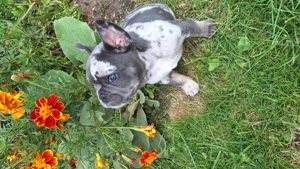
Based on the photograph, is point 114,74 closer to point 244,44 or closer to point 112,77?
point 112,77

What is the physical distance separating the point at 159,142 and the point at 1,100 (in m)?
2.21

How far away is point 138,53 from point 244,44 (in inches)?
49.0

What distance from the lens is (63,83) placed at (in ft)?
13.6

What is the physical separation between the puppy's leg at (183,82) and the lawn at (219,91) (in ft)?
0.35

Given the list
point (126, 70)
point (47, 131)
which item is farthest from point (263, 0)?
point (47, 131)

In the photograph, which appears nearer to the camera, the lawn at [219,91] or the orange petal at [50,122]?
the orange petal at [50,122]

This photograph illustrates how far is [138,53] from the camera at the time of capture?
3590 mm

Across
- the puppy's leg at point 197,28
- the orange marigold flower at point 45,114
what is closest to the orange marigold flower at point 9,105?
the orange marigold flower at point 45,114

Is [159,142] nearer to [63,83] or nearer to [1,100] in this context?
[63,83]

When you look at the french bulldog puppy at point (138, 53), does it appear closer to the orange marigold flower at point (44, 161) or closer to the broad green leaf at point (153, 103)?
the broad green leaf at point (153, 103)

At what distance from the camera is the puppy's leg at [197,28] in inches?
155

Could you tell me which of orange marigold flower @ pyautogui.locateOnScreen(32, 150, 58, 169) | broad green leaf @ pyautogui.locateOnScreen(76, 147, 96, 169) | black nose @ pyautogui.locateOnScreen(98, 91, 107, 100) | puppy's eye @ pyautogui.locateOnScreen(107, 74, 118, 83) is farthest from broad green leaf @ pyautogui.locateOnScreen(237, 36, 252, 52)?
orange marigold flower @ pyautogui.locateOnScreen(32, 150, 58, 169)

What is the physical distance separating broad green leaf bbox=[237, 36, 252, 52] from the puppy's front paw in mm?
725

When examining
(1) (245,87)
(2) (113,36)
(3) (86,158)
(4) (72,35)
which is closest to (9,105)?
(2) (113,36)
